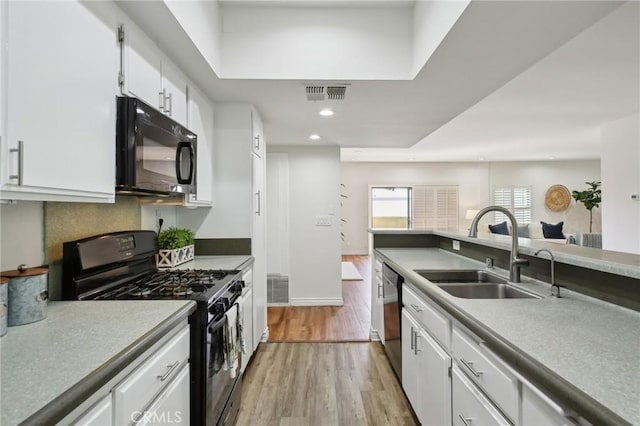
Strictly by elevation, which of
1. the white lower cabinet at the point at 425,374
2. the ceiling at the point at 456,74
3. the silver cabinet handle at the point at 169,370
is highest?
the ceiling at the point at 456,74

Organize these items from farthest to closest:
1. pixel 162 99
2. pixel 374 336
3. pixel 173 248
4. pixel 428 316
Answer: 1. pixel 374 336
2. pixel 173 248
3. pixel 162 99
4. pixel 428 316

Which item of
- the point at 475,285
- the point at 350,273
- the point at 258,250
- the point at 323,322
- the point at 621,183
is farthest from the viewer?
the point at 350,273

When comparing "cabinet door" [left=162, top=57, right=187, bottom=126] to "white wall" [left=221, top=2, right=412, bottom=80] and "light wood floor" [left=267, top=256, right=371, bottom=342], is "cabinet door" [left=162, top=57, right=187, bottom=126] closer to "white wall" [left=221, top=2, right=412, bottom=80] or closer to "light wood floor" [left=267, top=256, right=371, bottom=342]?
"white wall" [left=221, top=2, right=412, bottom=80]

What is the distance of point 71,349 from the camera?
94cm

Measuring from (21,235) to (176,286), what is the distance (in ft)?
2.19

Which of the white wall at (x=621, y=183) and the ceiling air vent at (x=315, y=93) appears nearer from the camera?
the ceiling air vent at (x=315, y=93)

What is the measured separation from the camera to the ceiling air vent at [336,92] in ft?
7.83

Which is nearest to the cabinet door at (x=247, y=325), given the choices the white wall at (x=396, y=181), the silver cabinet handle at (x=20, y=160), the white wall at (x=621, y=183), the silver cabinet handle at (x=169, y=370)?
the silver cabinet handle at (x=169, y=370)

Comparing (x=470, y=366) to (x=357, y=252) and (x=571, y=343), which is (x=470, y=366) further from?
(x=357, y=252)

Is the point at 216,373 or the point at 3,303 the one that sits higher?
the point at 3,303

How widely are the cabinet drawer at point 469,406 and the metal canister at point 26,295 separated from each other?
160 cm

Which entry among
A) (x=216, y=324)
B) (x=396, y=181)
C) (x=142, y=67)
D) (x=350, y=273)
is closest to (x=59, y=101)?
(x=142, y=67)

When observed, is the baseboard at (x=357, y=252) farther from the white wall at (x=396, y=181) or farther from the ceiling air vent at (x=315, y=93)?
the ceiling air vent at (x=315, y=93)

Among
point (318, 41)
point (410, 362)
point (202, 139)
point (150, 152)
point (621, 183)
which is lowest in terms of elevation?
point (410, 362)
